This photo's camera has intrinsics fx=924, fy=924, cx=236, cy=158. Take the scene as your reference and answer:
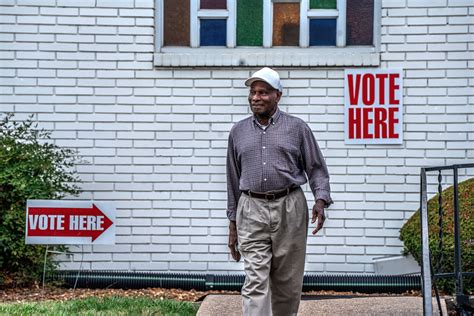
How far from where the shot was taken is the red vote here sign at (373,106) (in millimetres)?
9672

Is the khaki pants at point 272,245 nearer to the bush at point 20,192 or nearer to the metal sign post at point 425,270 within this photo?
the metal sign post at point 425,270

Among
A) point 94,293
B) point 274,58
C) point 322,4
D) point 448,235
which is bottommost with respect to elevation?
point 94,293

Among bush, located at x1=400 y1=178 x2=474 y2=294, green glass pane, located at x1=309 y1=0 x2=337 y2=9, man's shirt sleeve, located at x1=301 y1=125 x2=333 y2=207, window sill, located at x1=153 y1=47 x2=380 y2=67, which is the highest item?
green glass pane, located at x1=309 y1=0 x2=337 y2=9

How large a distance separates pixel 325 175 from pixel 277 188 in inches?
14.6

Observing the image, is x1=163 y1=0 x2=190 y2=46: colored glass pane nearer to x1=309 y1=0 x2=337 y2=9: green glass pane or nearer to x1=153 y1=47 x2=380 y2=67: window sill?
x1=153 y1=47 x2=380 y2=67: window sill

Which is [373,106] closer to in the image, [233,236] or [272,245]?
[233,236]

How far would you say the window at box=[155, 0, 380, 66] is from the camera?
9.78m

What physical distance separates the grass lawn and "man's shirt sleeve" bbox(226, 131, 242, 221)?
1504 mm

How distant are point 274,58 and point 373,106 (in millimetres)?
1153

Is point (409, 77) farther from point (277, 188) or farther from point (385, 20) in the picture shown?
point (277, 188)

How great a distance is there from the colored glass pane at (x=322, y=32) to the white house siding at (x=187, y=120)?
34cm

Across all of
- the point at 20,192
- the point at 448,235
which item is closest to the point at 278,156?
the point at 448,235

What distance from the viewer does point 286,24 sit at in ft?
32.5

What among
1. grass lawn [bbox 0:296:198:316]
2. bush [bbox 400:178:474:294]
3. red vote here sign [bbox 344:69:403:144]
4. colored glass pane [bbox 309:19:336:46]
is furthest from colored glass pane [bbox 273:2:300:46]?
grass lawn [bbox 0:296:198:316]
